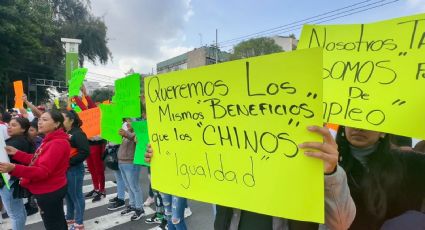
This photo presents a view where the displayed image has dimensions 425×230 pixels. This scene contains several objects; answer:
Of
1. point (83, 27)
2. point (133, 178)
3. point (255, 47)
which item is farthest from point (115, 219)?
point (255, 47)

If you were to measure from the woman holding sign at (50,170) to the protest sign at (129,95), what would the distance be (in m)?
0.75

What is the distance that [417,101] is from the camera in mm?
1567

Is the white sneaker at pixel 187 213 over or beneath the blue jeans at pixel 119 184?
beneath

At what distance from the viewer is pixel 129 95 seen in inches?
126

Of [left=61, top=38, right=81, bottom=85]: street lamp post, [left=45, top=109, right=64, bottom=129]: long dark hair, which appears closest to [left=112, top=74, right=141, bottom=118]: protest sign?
[left=45, top=109, right=64, bottom=129]: long dark hair

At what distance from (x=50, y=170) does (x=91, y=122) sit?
5.34 feet

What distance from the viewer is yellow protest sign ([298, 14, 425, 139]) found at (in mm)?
1582

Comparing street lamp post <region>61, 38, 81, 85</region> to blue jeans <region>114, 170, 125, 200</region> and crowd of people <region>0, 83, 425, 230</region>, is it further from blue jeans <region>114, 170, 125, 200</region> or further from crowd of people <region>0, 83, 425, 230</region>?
crowd of people <region>0, 83, 425, 230</region>

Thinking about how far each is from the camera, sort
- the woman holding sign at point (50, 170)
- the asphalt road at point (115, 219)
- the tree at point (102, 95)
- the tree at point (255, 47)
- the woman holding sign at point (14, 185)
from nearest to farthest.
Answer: the woman holding sign at point (50, 170) < the woman holding sign at point (14, 185) < the asphalt road at point (115, 219) < the tree at point (255, 47) < the tree at point (102, 95)

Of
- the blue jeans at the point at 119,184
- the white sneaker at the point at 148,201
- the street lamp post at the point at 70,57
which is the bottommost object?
the white sneaker at the point at 148,201

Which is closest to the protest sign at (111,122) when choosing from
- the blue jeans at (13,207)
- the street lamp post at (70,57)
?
the blue jeans at (13,207)

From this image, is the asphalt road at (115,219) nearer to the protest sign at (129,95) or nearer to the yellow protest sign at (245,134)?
the protest sign at (129,95)

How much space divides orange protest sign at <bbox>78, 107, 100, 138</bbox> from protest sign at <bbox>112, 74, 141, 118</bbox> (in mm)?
1432

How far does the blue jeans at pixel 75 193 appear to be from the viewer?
4.37 m
